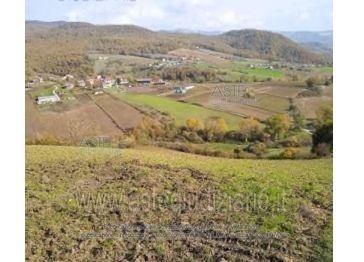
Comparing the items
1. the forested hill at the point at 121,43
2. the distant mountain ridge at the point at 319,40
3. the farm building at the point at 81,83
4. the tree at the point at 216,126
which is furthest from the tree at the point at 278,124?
the farm building at the point at 81,83

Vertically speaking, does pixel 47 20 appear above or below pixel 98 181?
above

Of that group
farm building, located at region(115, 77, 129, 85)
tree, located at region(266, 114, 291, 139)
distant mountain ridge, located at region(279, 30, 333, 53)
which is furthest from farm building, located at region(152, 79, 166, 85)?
distant mountain ridge, located at region(279, 30, 333, 53)

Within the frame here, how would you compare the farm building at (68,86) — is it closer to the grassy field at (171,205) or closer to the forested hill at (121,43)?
the forested hill at (121,43)

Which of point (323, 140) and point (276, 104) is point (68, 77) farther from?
point (323, 140)

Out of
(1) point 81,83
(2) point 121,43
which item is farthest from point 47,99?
(2) point 121,43
